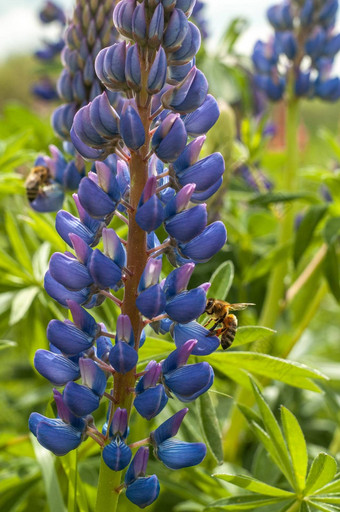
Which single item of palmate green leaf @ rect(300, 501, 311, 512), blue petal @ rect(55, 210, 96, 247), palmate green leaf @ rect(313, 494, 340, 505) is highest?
blue petal @ rect(55, 210, 96, 247)

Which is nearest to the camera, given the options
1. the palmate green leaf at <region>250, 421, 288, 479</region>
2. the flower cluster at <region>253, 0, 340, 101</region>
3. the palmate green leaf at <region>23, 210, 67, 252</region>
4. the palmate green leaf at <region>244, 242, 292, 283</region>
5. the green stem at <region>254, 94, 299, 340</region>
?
the palmate green leaf at <region>250, 421, 288, 479</region>

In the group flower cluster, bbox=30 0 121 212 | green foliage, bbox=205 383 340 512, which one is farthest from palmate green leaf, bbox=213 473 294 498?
flower cluster, bbox=30 0 121 212

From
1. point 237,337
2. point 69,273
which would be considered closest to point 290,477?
point 237,337

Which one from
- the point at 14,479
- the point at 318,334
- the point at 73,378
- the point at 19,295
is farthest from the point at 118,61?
the point at 318,334

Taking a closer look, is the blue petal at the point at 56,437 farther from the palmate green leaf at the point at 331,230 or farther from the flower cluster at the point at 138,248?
the palmate green leaf at the point at 331,230

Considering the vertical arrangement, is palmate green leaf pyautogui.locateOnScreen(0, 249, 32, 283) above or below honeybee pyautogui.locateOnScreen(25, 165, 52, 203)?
below

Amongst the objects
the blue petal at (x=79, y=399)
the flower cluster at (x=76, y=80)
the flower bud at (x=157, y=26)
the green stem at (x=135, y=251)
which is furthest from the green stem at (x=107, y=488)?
the flower cluster at (x=76, y=80)

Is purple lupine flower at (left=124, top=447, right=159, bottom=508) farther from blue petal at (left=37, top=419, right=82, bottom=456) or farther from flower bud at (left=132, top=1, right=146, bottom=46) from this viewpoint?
flower bud at (left=132, top=1, right=146, bottom=46)
